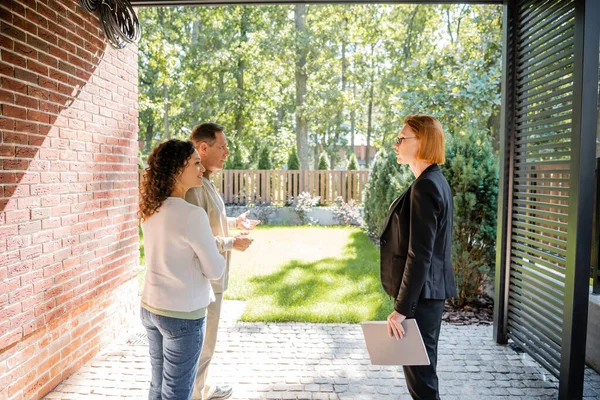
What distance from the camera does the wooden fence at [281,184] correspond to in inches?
592

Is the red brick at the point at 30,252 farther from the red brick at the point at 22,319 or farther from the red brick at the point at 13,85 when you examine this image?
the red brick at the point at 13,85

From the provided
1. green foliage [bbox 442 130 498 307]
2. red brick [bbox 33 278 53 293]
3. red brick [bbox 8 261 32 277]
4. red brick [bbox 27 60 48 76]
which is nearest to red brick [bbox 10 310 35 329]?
red brick [bbox 33 278 53 293]

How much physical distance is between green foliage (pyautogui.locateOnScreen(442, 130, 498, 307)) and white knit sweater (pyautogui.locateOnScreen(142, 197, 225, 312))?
4.09 metres

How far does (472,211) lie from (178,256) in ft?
14.2

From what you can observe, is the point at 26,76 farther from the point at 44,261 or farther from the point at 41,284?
the point at 41,284

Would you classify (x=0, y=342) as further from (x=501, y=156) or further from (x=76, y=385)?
(x=501, y=156)

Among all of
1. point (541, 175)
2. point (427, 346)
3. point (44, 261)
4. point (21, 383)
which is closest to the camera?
point (427, 346)

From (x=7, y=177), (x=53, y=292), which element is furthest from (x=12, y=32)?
(x=53, y=292)

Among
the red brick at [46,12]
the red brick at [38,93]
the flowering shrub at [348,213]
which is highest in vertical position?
the red brick at [46,12]

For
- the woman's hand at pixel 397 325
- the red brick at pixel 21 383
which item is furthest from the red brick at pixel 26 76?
the woman's hand at pixel 397 325

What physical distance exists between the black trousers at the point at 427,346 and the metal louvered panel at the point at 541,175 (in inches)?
61.2

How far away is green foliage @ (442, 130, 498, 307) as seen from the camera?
559cm

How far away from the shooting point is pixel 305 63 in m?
21.1

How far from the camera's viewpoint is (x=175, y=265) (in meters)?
2.26
